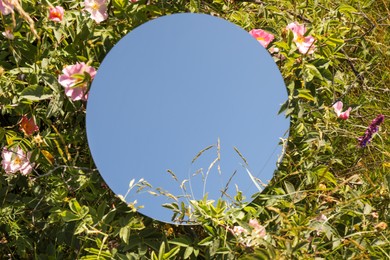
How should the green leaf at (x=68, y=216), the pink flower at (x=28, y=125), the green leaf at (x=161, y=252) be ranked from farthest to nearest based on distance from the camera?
the pink flower at (x=28, y=125) < the green leaf at (x=68, y=216) < the green leaf at (x=161, y=252)

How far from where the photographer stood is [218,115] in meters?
2.24

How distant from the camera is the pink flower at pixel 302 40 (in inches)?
95.5

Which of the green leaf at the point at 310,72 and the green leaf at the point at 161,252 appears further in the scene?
the green leaf at the point at 310,72

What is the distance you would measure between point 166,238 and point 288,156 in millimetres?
490

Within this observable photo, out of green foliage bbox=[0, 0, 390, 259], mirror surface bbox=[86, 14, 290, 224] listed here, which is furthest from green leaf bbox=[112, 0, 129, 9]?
mirror surface bbox=[86, 14, 290, 224]

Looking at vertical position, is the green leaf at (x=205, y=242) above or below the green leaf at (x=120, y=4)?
below

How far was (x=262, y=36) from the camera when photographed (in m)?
2.47

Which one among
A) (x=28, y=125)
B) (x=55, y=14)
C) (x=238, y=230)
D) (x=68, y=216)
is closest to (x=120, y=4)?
(x=55, y=14)

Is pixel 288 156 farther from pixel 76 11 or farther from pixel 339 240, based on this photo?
pixel 76 11

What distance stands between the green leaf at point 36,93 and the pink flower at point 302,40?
A: 0.84m

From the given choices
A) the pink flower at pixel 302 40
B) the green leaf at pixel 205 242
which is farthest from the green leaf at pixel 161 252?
the pink flower at pixel 302 40

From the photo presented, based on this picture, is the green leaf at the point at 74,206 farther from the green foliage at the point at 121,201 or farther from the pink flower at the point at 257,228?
the pink flower at the point at 257,228

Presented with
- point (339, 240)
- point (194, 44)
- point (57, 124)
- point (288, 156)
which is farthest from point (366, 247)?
point (57, 124)

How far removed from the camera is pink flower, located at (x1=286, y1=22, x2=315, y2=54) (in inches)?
95.5
